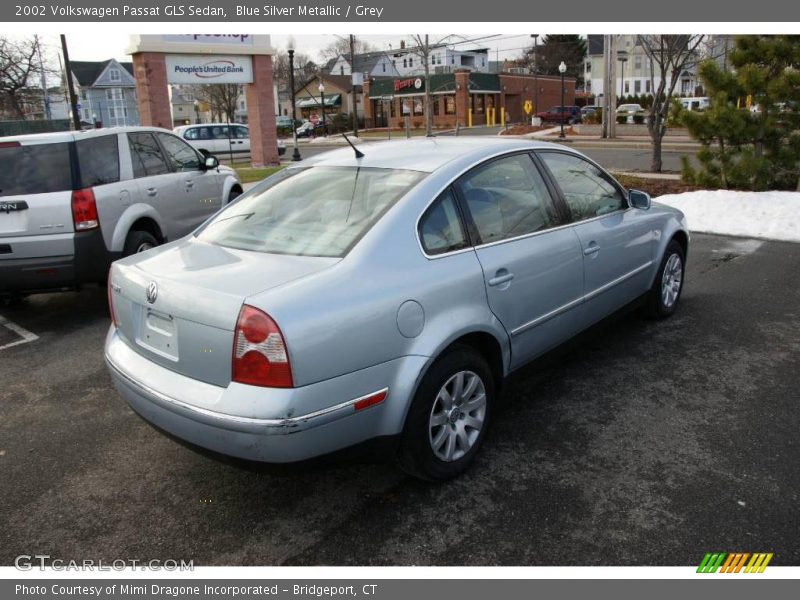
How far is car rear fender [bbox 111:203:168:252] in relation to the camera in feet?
21.3

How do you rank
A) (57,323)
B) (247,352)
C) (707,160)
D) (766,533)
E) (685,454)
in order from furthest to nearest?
1. (707,160)
2. (57,323)
3. (685,454)
4. (766,533)
5. (247,352)

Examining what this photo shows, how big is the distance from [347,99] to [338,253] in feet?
243

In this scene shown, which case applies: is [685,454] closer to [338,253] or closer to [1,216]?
[338,253]

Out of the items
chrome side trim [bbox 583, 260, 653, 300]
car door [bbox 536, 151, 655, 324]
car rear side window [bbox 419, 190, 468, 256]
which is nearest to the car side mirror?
car door [bbox 536, 151, 655, 324]

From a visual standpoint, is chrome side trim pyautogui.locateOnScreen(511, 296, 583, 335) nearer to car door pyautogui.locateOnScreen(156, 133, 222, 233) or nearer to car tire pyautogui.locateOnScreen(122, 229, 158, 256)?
car tire pyautogui.locateOnScreen(122, 229, 158, 256)

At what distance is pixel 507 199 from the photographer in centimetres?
388

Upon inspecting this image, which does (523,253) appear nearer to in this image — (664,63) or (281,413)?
(281,413)

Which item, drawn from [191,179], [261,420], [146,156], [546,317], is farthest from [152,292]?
[191,179]

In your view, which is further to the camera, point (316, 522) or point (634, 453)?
point (634, 453)

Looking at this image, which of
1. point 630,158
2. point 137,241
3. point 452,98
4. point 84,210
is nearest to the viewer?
point 84,210

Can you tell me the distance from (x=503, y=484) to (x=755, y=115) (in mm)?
10840

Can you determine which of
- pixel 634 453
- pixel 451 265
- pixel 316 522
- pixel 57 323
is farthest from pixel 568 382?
pixel 57 323

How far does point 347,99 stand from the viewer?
242ft

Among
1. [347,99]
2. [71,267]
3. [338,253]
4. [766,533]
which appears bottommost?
[766,533]
